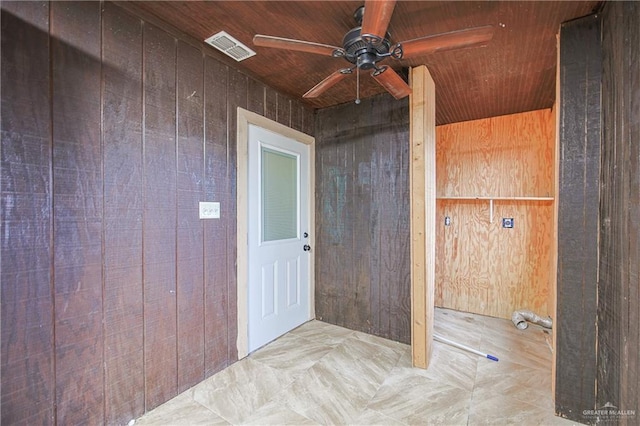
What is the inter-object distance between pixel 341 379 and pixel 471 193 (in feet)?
8.55

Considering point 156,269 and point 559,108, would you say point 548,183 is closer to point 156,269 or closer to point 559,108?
point 559,108

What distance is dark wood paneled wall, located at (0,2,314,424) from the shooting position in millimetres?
1284

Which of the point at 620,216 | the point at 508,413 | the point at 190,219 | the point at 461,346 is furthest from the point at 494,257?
the point at 190,219

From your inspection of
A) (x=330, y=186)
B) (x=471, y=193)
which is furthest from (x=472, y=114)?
(x=330, y=186)

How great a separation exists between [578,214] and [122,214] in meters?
2.65

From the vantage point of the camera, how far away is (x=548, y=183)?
3041 millimetres

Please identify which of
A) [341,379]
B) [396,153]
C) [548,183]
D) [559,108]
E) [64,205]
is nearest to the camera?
[64,205]

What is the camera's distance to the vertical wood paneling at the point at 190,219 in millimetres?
1910

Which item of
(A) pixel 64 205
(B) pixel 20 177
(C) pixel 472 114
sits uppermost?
(C) pixel 472 114

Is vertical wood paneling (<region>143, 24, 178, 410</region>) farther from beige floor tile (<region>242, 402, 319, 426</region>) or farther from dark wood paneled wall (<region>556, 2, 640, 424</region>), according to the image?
dark wood paneled wall (<region>556, 2, 640, 424</region>)

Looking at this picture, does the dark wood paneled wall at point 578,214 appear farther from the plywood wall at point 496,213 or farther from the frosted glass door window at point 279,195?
the frosted glass door window at point 279,195

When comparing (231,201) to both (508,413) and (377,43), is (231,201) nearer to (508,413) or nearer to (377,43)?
(377,43)

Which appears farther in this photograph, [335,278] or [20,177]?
[335,278]

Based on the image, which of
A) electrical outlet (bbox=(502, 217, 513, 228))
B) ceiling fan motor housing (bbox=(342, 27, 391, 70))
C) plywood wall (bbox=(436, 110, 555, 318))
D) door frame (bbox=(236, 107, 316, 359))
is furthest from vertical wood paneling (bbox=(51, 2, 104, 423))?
electrical outlet (bbox=(502, 217, 513, 228))
